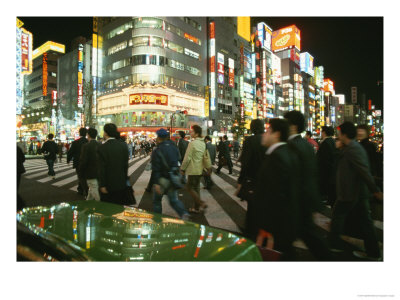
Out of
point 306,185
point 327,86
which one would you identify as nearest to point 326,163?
point 306,185

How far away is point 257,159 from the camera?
4176mm

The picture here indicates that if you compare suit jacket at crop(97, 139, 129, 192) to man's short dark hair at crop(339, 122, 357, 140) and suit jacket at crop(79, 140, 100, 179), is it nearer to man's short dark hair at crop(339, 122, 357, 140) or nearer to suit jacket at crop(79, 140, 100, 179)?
suit jacket at crop(79, 140, 100, 179)

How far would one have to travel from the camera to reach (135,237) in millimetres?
2232

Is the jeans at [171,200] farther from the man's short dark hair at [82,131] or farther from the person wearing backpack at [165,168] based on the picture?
the man's short dark hair at [82,131]

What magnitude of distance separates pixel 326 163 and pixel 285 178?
346cm

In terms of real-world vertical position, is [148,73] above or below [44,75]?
below

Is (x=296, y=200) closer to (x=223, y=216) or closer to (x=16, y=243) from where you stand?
(x=16, y=243)

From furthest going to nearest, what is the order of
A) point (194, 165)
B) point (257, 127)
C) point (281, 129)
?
point (194, 165) < point (257, 127) < point (281, 129)

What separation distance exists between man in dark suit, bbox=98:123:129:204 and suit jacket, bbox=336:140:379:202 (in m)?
3.06

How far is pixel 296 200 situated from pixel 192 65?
170ft

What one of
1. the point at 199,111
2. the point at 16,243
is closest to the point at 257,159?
the point at 16,243

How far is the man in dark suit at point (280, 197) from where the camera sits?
2.39 meters

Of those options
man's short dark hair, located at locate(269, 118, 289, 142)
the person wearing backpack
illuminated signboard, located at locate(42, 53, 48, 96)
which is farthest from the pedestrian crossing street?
illuminated signboard, located at locate(42, 53, 48, 96)

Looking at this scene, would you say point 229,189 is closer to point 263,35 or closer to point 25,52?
point 25,52
